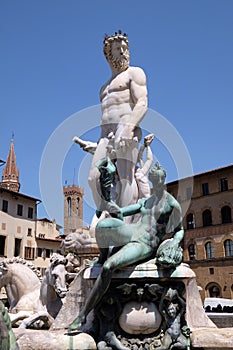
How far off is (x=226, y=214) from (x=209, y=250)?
4423 mm

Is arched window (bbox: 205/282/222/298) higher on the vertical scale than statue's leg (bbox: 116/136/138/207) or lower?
lower

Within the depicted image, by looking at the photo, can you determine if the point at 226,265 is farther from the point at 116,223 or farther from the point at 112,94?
the point at 116,223

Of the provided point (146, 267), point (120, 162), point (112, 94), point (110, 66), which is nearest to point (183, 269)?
point (146, 267)

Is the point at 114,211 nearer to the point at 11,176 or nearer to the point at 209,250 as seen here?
the point at 209,250

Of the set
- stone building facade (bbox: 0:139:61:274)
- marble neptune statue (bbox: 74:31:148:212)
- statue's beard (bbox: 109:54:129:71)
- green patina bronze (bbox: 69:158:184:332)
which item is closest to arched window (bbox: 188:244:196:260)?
stone building facade (bbox: 0:139:61:274)

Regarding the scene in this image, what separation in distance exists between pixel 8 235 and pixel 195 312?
47.1m

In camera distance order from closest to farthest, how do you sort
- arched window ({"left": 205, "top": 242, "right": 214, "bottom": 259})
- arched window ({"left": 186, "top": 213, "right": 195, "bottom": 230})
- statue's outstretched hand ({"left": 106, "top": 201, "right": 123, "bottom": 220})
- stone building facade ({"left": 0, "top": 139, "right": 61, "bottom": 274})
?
statue's outstretched hand ({"left": 106, "top": 201, "right": 123, "bottom": 220}), arched window ({"left": 205, "top": 242, "right": 214, "bottom": 259}), stone building facade ({"left": 0, "top": 139, "right": 61, "bottom": 274}), arched window ({"left": 186, "top": 213, "right": 195, "bottom": 230})

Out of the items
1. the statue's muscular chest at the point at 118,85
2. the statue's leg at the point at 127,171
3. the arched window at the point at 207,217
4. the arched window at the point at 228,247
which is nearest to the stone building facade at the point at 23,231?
the arched window at the point at 207,217

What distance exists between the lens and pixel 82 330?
4172 millimetres

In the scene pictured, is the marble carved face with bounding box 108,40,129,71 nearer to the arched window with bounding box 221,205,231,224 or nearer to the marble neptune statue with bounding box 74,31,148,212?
the marble neptune statue with bounding box 74,31,148,212

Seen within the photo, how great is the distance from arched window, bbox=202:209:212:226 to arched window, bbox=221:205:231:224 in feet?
5.52

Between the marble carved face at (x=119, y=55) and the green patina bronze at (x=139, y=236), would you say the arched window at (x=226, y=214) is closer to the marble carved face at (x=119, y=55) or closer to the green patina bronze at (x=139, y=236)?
the marble carved face at (x=119, y=55)

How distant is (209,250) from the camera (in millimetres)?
49344

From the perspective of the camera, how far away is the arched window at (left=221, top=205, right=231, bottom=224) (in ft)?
159
